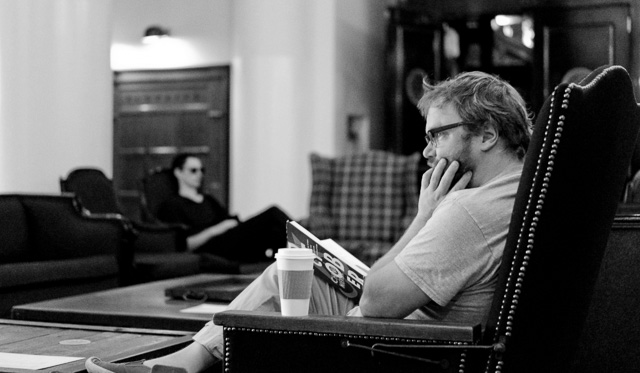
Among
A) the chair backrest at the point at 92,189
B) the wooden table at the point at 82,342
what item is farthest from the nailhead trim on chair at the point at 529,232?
the chair backrest at the point at 92,189

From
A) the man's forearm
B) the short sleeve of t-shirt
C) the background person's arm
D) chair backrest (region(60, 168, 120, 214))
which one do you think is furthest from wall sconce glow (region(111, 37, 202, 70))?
the short sleeve of t-shirt

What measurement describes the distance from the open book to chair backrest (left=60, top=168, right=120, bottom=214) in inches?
146

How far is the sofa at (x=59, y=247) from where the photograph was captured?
459cm

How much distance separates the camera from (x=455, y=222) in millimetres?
1828

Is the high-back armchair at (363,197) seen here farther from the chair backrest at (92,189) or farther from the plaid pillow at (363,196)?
the chair backrest at (92,189)

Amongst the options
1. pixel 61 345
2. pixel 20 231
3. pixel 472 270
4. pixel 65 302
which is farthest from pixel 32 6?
pixel 472 270

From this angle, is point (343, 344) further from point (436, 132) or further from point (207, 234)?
point (207, 234)

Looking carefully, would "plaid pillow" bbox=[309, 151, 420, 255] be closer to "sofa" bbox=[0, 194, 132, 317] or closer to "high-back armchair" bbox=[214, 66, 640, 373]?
"sofa" bbox=[0, 194, 132, 317]

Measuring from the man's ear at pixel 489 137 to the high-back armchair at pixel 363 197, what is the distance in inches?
183

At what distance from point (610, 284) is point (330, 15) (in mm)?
5588

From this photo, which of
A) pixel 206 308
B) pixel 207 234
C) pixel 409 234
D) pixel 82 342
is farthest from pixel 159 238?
pixel 409 234

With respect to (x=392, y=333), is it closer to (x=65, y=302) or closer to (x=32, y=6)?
(x=65, y=302)

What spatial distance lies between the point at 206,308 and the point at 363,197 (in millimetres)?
3792

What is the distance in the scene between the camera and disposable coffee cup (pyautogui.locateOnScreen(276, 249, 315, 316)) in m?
1.94
